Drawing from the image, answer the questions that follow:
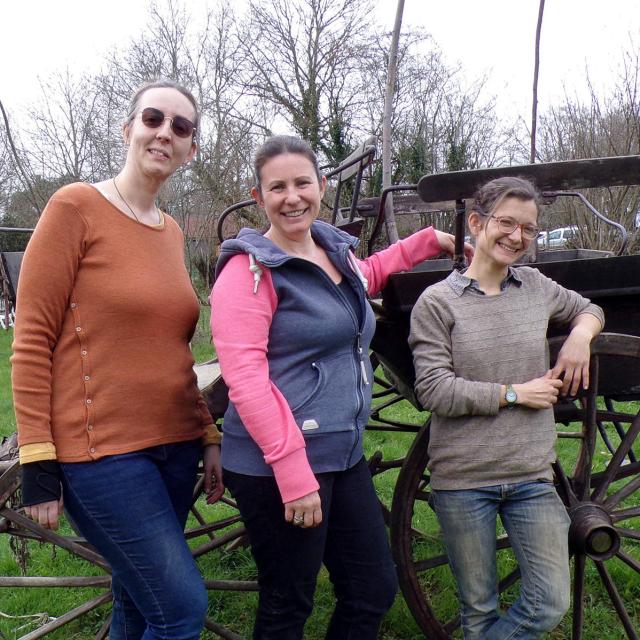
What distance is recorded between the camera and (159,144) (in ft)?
5.05

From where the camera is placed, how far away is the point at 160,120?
155 centimetres

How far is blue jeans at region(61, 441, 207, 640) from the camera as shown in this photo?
1.43 m

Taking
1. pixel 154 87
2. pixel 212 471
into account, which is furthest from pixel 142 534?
pixel 154 87

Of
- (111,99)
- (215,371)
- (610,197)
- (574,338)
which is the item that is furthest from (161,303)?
(111,99)

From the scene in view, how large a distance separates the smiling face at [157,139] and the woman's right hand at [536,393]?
107 centimetres

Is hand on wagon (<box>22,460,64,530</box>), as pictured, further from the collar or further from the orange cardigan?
the collar

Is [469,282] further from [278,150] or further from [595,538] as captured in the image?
[595,538]

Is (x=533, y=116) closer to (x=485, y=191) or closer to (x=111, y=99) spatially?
(x=485, y=191)

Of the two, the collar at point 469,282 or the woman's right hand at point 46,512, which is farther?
the collar at point 469,282

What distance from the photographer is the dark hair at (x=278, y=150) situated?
154 cm

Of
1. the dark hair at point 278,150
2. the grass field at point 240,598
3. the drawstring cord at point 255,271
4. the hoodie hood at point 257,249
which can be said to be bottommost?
the grass field at point 240,598

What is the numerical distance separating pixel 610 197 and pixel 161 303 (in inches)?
267

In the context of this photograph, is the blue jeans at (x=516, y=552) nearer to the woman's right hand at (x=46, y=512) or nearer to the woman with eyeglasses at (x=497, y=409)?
the woman with eyeglasses at (x=497, y=409)

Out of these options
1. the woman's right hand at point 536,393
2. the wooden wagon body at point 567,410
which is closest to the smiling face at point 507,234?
the wooden wagon body at point 567,410
